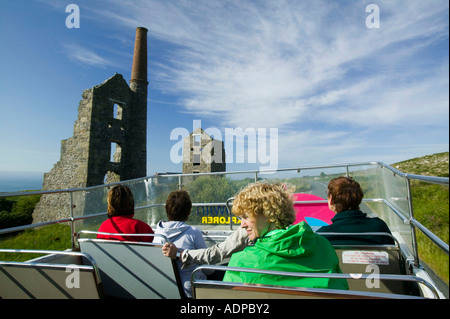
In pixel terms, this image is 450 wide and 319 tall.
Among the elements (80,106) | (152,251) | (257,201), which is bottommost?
(152,251)

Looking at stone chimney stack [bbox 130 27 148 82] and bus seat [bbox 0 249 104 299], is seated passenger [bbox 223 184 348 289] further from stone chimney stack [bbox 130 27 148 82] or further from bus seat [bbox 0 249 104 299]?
stone chimney stack [bbox 130 27 148 82]

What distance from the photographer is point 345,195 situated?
2.32 meters

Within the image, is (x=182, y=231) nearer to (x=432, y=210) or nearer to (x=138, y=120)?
(x=432, y=210)

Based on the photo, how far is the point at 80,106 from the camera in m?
17.1

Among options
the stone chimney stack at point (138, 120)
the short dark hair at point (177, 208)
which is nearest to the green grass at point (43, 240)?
the stone chimney stack at point (138, 120)

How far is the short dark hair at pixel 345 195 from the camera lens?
2305mm

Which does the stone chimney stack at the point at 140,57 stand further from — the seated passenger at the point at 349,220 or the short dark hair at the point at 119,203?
the seated passenger at the point at 349,220

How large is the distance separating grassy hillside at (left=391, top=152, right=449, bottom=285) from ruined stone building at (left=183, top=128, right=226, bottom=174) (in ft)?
41.6

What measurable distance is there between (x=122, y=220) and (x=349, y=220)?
6.55 feet

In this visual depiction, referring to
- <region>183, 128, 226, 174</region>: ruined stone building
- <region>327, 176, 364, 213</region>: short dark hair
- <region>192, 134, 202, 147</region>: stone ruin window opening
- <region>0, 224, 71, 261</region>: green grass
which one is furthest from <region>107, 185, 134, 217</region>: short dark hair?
<region>192, 134, 202, 147</region>: stone ruin window opening

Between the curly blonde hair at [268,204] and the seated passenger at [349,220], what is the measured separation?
2.35 ft

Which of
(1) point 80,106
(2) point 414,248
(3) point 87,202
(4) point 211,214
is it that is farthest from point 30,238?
(2) point 414,248
